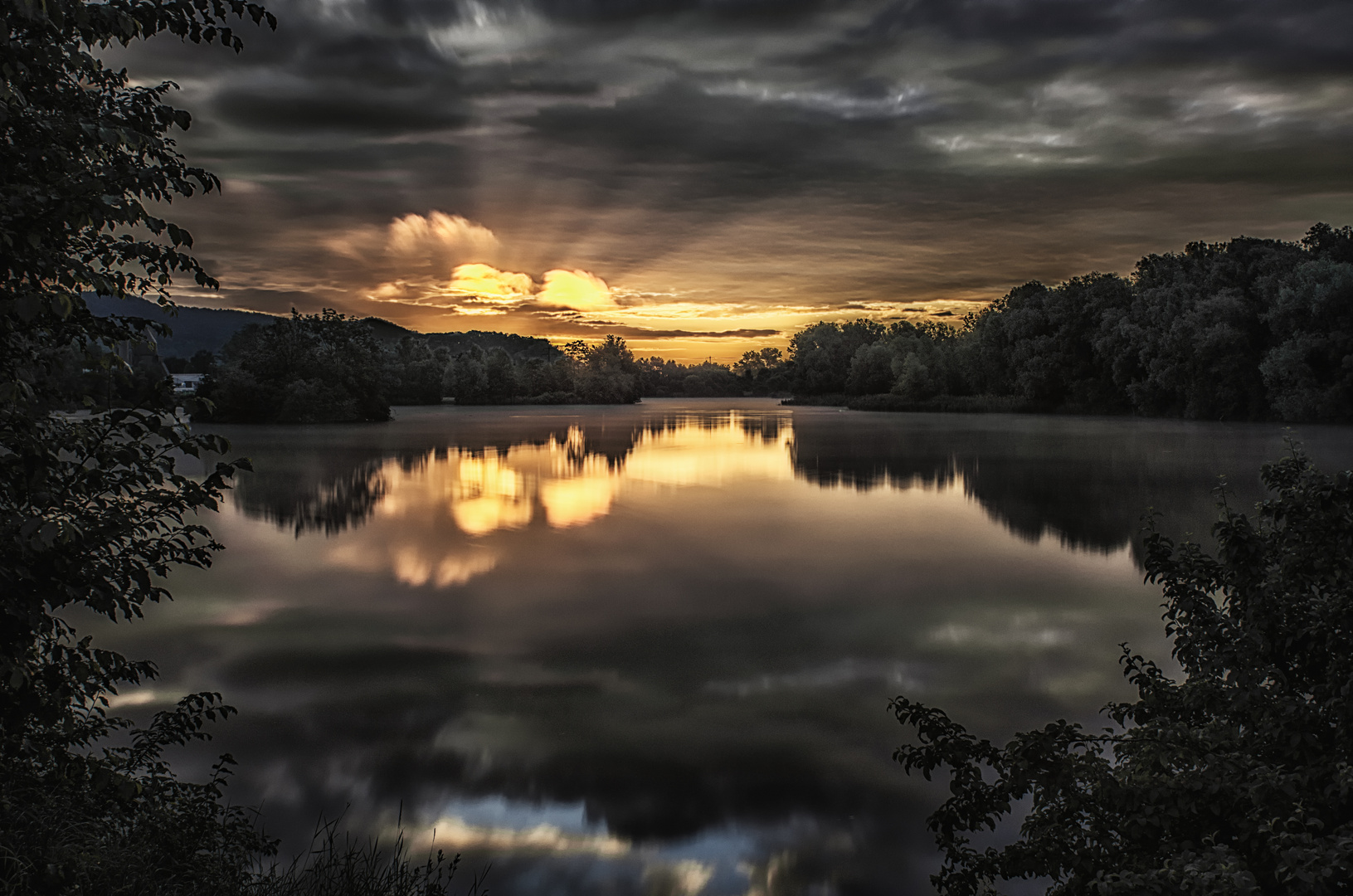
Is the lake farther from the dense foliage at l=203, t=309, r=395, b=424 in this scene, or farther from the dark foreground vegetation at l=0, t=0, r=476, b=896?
the dense foliage at l=203, t=309, r=395, b=424

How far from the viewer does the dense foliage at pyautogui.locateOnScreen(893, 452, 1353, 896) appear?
3430 millimetres

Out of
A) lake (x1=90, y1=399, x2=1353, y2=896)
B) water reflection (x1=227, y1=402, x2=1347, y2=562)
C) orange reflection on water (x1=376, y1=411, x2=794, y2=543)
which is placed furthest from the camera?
orange reflection on water (x1=376, y1=411, x2=794, y2=543)

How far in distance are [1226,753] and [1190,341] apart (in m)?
67.5

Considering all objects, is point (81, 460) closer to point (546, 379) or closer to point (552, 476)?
point (552, 476)

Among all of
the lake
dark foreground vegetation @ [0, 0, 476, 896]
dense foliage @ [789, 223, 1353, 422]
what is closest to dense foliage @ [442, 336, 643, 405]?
dense foliage @ [789, 223, 1353, 422]

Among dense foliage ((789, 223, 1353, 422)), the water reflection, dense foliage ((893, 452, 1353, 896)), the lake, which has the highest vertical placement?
dense foliage ((789, 223, 1353, 422))

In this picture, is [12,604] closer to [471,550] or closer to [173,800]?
→ [173,800]

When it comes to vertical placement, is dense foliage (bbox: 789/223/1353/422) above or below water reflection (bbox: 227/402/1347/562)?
above

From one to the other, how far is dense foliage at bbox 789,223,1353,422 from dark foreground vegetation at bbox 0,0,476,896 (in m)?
62.1

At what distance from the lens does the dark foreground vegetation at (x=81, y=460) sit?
349 centimetres

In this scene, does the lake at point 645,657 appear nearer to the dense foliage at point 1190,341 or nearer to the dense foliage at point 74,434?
the dense foliage at point 74,434

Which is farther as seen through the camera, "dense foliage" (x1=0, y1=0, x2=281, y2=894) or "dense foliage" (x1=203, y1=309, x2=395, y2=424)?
"dense foliage" (x1=203, y1=309, x2=395, y2=424)

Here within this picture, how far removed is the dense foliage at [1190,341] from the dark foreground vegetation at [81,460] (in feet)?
204

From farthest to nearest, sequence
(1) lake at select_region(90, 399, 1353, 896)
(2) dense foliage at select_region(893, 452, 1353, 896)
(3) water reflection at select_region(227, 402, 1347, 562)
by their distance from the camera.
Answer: (3) water reflection at select_region(227, 402, 1347, 562)
(1) lake at select_region(90, 399, 1353, 896)
(2) dense foliage at select_region(893, 452, 1353, 896)
